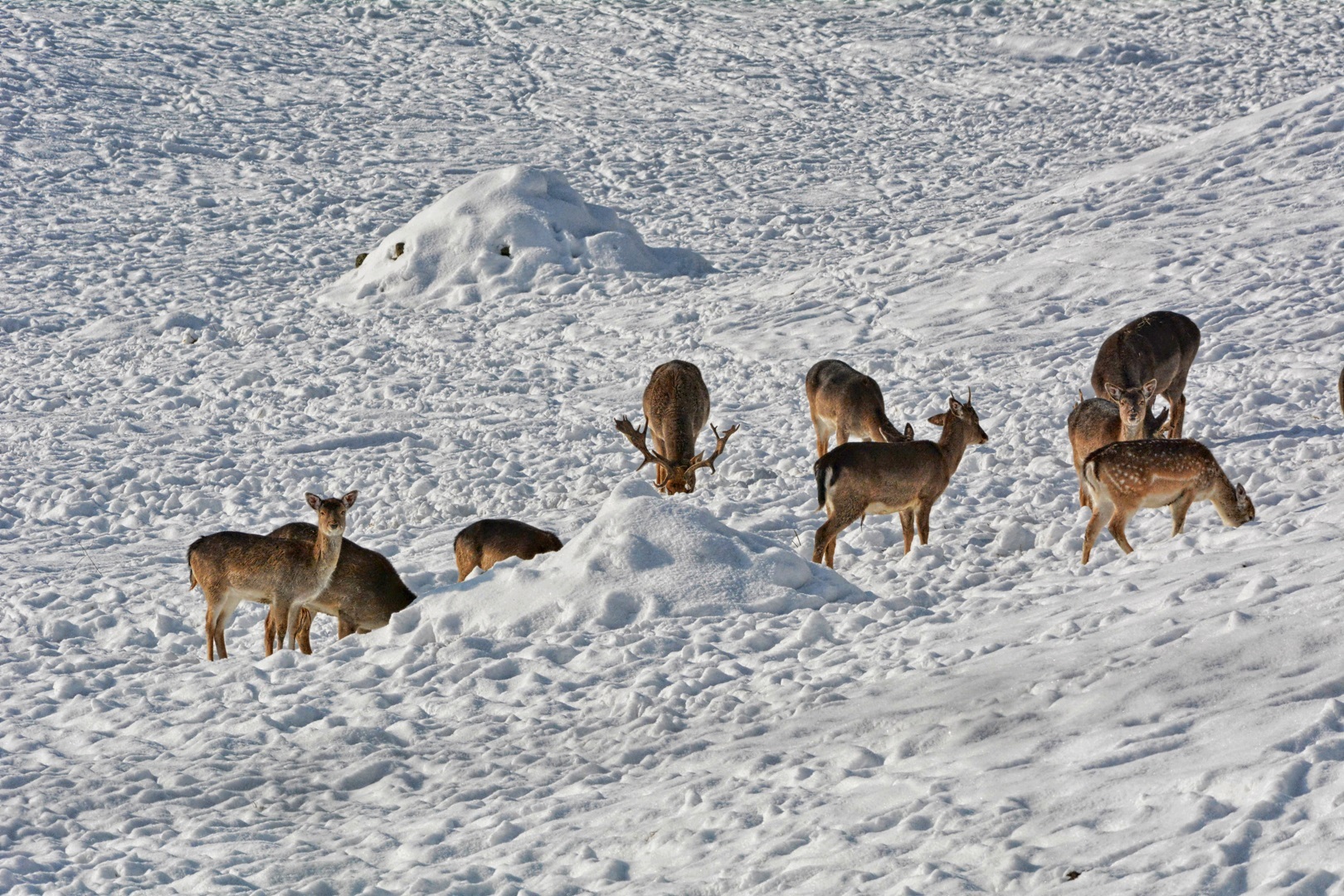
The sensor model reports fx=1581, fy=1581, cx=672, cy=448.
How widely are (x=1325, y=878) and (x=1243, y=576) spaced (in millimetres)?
3683

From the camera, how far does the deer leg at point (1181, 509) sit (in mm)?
10219

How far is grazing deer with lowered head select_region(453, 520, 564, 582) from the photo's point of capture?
11148 millimetres

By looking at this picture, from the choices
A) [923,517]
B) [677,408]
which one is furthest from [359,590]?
[677,408]

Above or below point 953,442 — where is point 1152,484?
below

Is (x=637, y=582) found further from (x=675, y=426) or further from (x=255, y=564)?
(x=675, y=426)

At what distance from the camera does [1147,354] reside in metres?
13.4

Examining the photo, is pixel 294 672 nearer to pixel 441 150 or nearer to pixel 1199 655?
pixel 1199 655

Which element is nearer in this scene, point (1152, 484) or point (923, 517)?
point (1152, 484)

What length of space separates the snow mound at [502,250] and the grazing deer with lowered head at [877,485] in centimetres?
1104

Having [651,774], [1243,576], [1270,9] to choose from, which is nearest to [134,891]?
[651,774]

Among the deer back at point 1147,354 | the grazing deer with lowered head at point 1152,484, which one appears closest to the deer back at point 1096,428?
the deer back at point 1147,354

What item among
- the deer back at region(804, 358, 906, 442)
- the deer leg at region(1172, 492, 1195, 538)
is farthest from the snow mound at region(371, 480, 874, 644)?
the deer back at region(804, 358, 906, 442)

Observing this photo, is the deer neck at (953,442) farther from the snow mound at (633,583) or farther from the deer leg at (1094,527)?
the snow mound at (633,583)

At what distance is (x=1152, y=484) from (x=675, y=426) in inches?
200
